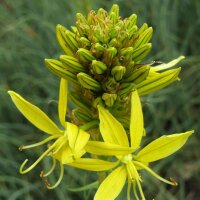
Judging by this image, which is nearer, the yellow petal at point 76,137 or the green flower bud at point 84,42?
the yellow petal at point 76,137

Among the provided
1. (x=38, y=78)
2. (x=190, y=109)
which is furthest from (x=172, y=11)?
(x=38, y=78)

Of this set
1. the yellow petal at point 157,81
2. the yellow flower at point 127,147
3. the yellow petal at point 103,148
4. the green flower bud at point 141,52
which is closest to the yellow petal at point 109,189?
the yellow flower at point 127,147

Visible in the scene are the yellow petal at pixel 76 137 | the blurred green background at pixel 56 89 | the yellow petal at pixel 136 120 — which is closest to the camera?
the yellow petal at pixel 76 137

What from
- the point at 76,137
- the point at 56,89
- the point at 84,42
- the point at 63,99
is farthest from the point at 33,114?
the point at 56,89

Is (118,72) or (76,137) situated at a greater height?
(118,72)

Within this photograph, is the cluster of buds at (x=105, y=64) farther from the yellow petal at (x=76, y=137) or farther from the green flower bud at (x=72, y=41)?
the yellow petal at (x=76, y=137)

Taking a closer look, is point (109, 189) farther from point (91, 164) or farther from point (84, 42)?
point (84, 42)

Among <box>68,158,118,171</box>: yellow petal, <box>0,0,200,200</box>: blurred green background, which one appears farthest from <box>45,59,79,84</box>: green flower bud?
<box>0,0,200,200</box>: blurred green background
